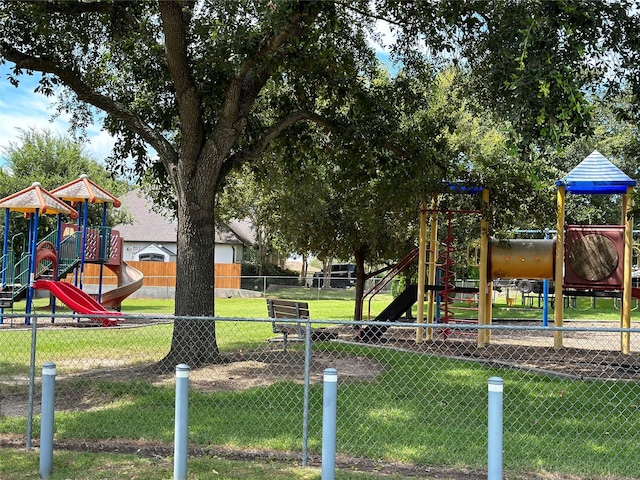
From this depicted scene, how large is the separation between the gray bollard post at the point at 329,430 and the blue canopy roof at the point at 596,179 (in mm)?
10513

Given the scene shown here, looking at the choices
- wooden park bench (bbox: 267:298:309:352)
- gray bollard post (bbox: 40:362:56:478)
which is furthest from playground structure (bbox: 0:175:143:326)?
gray bollard post (bbox: 40:362:56:478)

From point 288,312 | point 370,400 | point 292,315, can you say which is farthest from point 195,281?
point 370,400

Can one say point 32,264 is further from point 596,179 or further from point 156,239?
point 156,239

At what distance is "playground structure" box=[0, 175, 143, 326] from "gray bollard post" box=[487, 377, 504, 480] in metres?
15.4

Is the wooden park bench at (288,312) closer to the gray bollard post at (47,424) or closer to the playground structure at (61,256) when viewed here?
the playground structure at (61,256)

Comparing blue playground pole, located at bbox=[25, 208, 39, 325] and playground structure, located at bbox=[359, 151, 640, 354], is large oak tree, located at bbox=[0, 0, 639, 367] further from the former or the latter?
blue playground pole, located at bbox=[25, 208, 39, 325]

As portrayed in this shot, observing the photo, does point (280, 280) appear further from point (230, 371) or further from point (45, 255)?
point (230, 371)

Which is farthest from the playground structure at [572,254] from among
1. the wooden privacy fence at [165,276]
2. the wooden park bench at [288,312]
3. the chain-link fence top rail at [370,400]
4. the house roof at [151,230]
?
the house roof at [151,230]

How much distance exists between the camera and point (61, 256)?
22.3 metres

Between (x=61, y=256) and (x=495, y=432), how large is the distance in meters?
20.0

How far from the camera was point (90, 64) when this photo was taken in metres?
13.7

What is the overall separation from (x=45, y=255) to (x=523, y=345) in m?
14.5

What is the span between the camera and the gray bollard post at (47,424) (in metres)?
5.78

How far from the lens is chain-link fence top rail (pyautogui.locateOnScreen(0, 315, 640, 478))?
657cm
